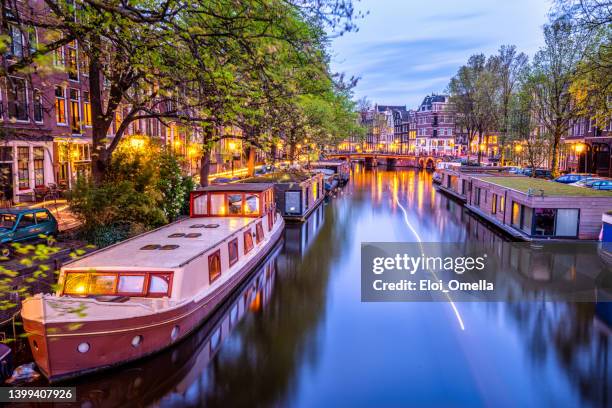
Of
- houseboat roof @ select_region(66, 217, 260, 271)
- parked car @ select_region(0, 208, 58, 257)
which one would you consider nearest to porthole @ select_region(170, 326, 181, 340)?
houseboat roof @ select_region(66, 217, 260, 271)

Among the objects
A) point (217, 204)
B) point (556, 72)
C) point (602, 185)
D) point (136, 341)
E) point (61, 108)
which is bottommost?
point (136, 341)

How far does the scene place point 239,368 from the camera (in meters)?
11.9

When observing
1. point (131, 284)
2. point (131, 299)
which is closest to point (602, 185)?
point (131, 284)

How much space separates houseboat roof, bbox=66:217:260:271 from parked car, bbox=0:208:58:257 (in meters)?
3.02

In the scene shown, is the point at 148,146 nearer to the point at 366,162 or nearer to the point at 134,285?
the point at 134,285

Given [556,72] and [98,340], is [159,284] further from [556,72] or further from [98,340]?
[556,72]

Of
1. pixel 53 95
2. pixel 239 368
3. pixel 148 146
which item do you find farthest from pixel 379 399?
pixel 53 95

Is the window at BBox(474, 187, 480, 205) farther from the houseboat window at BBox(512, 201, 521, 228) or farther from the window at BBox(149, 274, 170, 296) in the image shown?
the window at BBox(149, 274, 170, 296)

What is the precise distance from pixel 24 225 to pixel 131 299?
6485 mm

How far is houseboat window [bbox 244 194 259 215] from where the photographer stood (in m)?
20.6

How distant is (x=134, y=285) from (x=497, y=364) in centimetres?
937

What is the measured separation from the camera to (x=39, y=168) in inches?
1024

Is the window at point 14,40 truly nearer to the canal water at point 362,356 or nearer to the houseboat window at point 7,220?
the houseboat window at point 7,220

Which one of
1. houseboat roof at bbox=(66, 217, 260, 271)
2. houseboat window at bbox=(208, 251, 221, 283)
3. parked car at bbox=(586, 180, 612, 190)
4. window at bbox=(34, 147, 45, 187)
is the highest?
window at bbox=(34, 147, 45, 187)
